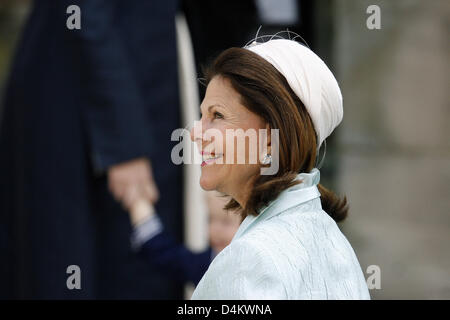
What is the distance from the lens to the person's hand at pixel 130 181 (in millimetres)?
3473

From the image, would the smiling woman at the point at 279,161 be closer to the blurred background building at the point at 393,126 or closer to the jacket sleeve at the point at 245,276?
the jacket sleeve at the point at 245,276

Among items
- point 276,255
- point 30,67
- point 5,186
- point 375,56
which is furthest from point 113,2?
point 276,255

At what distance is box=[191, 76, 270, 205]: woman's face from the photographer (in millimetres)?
1644

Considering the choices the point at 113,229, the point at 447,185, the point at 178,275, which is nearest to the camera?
the point at 178,275

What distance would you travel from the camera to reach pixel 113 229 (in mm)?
3695

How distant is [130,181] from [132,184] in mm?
14

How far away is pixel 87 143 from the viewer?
358 centimetres

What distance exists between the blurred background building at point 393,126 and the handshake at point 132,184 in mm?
725

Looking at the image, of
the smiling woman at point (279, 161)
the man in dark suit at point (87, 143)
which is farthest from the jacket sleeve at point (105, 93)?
the smiling woman at point (279, 161)

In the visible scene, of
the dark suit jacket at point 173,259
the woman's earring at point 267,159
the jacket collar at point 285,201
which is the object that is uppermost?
the woman's earring at point 267,159

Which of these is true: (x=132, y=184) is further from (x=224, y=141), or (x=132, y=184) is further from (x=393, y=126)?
(x=224, y=141)

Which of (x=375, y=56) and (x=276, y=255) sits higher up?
(x=375, y=56)

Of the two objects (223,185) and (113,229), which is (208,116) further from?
(113,229)
